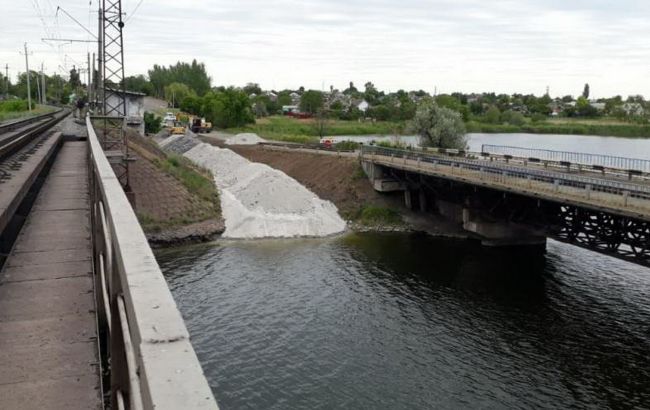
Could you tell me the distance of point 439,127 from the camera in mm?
65938

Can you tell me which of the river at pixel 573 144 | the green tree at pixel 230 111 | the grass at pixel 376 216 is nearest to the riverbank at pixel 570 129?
the river at pixel 573 144

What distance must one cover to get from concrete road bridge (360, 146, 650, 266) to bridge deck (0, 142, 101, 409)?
2313 centimetres

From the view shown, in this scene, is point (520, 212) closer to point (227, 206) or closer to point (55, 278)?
point (227, 206)

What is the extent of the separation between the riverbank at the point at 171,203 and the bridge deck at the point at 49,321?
98.9 ft

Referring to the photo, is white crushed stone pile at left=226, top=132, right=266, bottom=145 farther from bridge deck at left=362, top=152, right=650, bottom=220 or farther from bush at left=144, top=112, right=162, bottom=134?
bridge deck at left=362, top=152, right=650, bottom=220

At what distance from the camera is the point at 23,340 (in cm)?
538

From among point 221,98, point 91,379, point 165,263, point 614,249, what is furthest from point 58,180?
point 221,98

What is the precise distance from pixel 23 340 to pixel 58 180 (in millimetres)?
11901

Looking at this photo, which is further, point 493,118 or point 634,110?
point 634,110

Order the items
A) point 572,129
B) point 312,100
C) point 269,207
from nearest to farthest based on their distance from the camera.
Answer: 1. point 269,207
2. point 572,129
3. point 312,100

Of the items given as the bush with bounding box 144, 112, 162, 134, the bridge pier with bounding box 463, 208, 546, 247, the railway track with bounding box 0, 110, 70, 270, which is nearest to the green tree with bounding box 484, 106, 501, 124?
the bush with bounding box 144, 112, 162, 134

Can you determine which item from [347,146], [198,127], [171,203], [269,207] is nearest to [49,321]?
[171,203]

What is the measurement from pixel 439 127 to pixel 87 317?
2467 inches

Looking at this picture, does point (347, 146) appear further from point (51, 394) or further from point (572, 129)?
point (572, 129)
